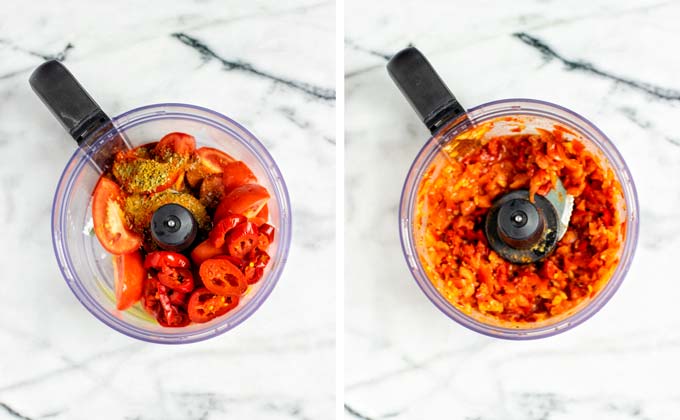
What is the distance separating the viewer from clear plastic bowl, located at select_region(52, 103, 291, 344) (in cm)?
137

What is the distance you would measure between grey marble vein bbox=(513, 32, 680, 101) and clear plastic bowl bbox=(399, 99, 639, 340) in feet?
0.38

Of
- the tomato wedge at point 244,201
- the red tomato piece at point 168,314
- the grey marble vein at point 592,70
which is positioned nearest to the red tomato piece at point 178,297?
the red tomato piece at point 168,314

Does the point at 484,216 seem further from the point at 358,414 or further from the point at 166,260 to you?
the point at 166,260

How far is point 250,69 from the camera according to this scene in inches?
58.3

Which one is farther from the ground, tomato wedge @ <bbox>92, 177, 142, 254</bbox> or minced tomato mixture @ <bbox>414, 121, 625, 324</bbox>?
tomato wedge @ <bbox>92, 177, 142, 254</bbox>

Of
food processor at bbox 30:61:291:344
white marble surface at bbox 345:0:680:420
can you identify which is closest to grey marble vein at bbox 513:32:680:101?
white marble surface at bbox 345:0:680:420

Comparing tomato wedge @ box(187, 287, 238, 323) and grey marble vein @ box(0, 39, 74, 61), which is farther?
grey marble vein @ box(0, 39, 74, 61)

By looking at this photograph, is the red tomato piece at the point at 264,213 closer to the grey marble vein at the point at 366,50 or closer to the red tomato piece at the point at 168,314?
the red tomato piece at the point at 168,314

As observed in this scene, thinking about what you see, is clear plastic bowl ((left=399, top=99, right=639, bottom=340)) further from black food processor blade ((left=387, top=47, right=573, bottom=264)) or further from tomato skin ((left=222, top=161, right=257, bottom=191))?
tomato skin ((left=222, top=161, right=257, bottom=191))

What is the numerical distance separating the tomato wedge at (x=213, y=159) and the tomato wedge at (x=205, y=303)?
190 millimetres

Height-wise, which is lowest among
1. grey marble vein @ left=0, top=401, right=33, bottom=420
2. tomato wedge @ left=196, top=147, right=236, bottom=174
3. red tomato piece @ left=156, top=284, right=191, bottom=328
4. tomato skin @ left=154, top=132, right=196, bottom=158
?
red tomato piece @ left=156, top=284, right=191, bottom=328

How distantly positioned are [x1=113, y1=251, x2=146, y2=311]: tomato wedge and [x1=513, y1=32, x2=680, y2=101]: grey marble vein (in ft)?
2.33

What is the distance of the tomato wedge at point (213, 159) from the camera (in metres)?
1.39

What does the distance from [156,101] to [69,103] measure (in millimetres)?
163
